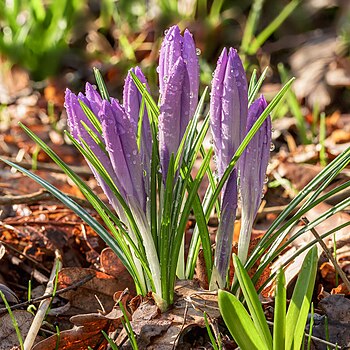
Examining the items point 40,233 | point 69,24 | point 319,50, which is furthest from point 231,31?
point 40,233

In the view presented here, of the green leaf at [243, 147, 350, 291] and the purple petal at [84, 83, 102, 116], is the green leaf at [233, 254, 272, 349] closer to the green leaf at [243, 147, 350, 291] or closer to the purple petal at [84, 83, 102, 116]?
the green leaf at [243, 147, 350, 291]

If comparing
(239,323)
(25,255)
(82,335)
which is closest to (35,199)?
(25,255)

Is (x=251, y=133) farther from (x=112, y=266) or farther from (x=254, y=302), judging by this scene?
(x=112, y=266)

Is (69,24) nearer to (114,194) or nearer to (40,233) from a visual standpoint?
(40,233)

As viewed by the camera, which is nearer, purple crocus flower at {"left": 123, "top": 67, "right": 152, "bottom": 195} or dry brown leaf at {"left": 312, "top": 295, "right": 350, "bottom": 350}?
purple crocus flower at {"left": 123, "top": 67, "right": 152, "bottom": 195}

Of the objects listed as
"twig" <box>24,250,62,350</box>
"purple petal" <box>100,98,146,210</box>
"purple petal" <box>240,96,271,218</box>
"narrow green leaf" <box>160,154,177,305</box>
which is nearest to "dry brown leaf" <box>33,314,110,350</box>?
"twig" <box>24,250,62,350</box>

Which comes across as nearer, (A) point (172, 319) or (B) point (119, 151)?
(B) point (119, 151)
